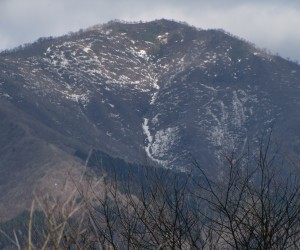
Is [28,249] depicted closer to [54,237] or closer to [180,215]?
[54,237]

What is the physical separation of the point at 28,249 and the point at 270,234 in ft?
18.2

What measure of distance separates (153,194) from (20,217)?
180894 millimetres

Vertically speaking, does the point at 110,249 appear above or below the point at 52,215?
above

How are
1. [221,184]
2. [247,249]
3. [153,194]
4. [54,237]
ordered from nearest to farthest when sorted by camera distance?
[54,237] < [247,249] < [153,194] < [221,184]

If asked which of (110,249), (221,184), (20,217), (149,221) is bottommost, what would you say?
(110,249)

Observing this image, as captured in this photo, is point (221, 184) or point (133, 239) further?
point (221, 184)

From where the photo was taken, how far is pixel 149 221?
13438 mm

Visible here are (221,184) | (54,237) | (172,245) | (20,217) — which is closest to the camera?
(54,237)

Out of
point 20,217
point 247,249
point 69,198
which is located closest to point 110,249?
point 247,249

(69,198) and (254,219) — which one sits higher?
(254,219)

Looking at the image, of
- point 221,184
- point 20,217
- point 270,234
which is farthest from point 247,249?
point 20,217

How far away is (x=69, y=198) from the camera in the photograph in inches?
302

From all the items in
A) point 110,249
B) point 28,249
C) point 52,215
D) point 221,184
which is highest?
point 221,184

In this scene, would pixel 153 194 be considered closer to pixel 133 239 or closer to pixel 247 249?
pixel 133 239
